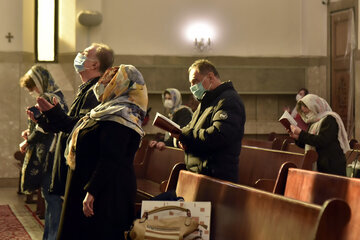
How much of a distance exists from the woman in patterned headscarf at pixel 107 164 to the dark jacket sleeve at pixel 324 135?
2.75 meters

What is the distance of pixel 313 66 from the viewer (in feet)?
46.4

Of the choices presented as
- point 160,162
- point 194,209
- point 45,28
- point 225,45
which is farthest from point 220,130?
point 225,45

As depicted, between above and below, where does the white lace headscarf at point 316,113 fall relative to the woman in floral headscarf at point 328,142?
above

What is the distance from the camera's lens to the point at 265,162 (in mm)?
6902

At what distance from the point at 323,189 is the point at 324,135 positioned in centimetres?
217

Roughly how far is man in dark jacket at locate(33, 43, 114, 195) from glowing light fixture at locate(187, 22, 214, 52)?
895cm

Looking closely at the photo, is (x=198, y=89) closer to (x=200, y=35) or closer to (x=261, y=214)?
(x=261, y=214)

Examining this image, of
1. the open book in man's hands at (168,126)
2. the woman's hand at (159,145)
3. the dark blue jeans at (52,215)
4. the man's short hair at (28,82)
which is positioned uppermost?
the man's short hair at (28,82)

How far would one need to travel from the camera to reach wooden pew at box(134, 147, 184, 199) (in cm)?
728

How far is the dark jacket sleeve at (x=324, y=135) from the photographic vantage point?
6.49 metres

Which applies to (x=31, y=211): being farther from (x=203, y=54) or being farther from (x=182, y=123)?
(x=203, y=54)

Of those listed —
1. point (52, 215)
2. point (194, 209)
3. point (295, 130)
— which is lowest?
point (52, 215)

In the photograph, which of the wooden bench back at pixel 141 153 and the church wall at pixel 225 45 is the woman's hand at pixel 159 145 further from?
the church wall at pixel 225 45

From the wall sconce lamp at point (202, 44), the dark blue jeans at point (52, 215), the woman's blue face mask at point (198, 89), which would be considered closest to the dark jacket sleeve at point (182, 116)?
the dark blue jeans at point (52, 215)
